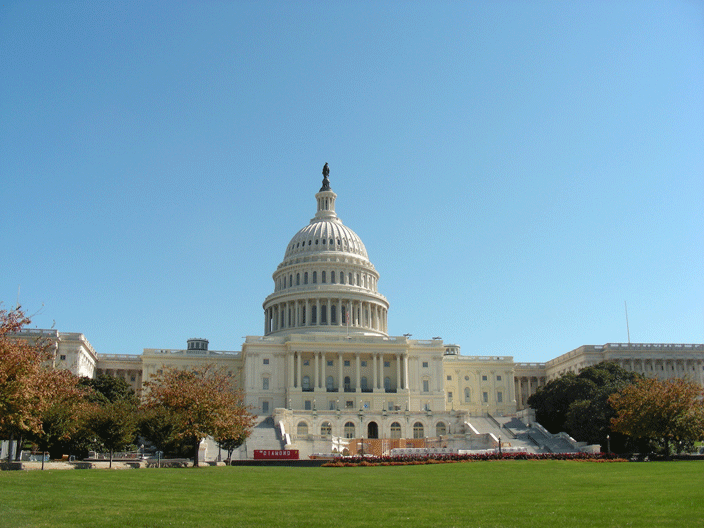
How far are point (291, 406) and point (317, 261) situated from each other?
34.3 metres

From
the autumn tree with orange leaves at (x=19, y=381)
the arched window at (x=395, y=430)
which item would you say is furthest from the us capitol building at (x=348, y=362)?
the autumn tree with orange leaves at (x=19, y=381)

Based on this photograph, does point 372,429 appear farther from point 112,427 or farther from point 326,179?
point 326,179

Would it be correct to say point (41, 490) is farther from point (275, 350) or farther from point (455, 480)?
point (275, 350)

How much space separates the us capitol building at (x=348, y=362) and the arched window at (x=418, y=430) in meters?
0.14

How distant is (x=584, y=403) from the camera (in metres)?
89.8

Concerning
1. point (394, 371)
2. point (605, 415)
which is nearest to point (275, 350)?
point (394, 371)

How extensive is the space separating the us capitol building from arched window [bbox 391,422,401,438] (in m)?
0.14

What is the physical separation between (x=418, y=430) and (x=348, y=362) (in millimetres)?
23995

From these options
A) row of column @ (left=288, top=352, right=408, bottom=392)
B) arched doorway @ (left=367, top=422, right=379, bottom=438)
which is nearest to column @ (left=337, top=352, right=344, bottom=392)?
row of column @ (left=288, top=352, right=408, bottom=392)

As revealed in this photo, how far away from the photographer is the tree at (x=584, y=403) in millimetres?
85750

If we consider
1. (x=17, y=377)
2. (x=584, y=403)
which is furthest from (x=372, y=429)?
(x=17, y=377)

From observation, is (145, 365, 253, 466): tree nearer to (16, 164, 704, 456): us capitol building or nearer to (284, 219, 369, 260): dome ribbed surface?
(16, 164, 704, 456): us capitol building

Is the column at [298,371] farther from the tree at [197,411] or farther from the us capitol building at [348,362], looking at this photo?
the tree at [197,411]

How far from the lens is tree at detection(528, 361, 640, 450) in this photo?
85750mm
